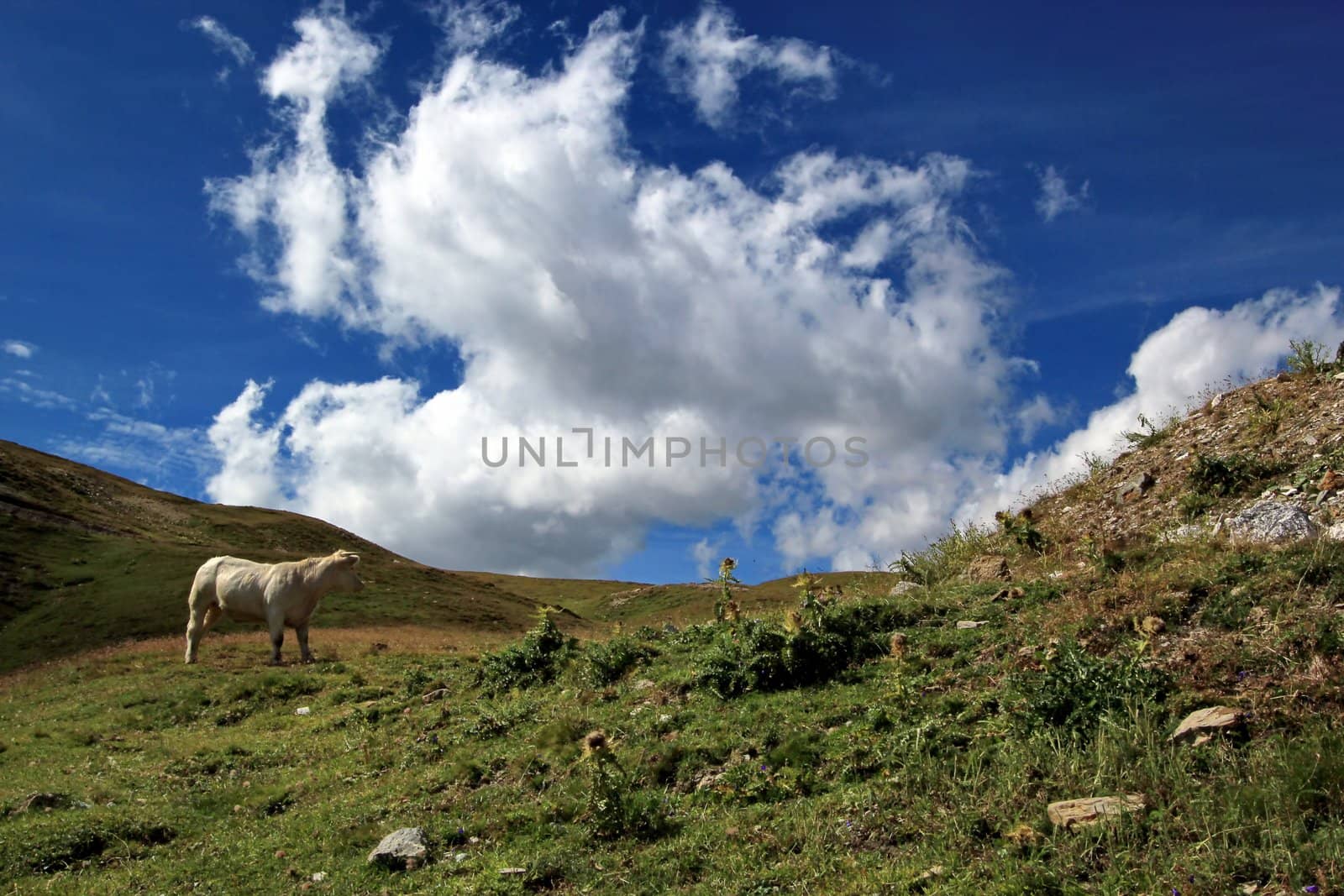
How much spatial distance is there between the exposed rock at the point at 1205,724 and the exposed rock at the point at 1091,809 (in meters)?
0.98

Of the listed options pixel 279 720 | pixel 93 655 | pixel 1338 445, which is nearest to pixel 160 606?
pixel 93 655

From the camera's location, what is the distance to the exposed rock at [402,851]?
8703 mm

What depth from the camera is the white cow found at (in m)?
26.2

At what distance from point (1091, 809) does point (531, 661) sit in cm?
1148

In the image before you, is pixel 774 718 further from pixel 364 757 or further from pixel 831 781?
pixel 364 757

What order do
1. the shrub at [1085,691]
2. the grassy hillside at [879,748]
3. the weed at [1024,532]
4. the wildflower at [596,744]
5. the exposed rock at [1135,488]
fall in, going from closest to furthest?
the grassy hillside at [879,748]
the shrub at [1085,691]
the wildflower at [596,744]
the weed at [1024,532]
the exposed rock at [1135,488]

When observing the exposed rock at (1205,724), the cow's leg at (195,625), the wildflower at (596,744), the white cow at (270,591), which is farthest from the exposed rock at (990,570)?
the cow's leg at (195,625)

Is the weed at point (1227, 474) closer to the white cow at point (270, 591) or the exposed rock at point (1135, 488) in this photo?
the exposed rock at point (1135, 488)

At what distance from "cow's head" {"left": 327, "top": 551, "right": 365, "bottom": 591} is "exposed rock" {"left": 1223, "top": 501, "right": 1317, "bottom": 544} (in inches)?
926

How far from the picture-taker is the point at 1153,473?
16.5 meters

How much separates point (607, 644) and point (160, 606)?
33.4 meters

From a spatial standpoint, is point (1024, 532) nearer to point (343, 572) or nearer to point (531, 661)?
point (531, 661)

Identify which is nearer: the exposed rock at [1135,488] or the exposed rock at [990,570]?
the exposed rock at [990,570]

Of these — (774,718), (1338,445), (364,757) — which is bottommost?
(364,757)
